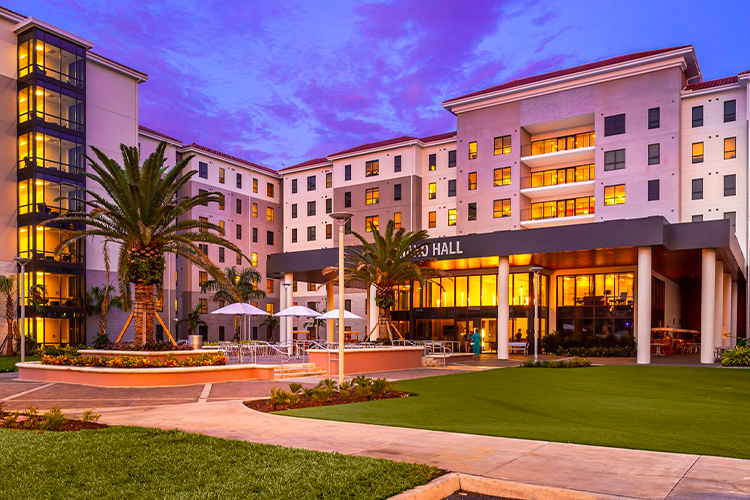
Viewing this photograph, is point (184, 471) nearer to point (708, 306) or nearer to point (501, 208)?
point (708, 306)

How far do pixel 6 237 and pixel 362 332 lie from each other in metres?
30.6

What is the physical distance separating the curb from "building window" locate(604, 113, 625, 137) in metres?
41.3

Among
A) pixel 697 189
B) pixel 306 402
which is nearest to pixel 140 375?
pixel 306 402

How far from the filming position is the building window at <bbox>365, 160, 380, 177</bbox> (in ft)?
197

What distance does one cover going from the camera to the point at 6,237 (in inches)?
1625

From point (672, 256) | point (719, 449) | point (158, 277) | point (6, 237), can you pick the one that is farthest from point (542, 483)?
point (6, 237)

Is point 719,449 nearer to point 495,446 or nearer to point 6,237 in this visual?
point 495,446

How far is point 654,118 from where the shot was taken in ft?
139

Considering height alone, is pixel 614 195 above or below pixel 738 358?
above

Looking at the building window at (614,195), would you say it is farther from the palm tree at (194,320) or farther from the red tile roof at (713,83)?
the palm tree at (194,320)

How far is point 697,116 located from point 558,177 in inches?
404

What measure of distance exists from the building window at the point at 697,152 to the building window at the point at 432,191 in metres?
22.0

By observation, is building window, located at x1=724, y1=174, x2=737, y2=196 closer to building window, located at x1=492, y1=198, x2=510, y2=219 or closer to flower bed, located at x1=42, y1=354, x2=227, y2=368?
building window, located at x1=492, y1=198, x2=510, y2=219

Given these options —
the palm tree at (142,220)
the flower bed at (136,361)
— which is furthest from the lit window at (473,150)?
the flower bed at (136,361)
